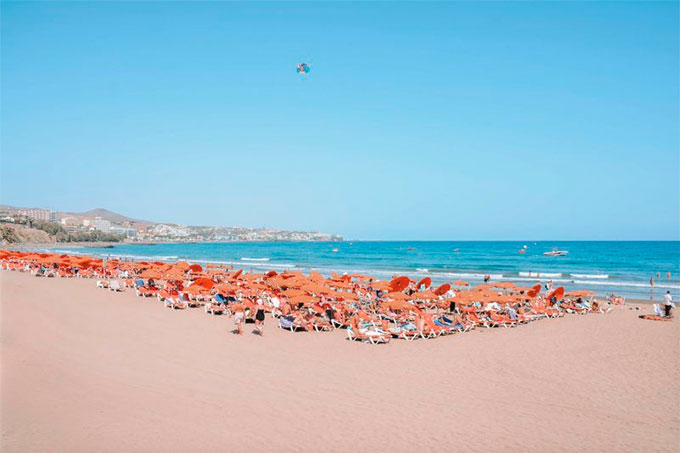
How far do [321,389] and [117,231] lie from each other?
15448 centimetres

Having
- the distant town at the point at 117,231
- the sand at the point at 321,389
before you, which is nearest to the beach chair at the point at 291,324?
the sand at the point at 321,389

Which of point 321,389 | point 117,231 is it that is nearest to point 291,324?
point 321,389

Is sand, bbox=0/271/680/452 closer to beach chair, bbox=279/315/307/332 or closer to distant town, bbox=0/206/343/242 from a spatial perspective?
beach chair, bbox=279/315/307/332

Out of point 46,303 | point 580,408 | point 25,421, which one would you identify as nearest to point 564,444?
point 580,408

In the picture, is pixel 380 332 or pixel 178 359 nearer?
pixel 178 359

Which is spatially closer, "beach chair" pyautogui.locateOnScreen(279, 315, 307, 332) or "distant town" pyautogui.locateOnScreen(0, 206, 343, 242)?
"beach chair" pyautogui.locateOnScreen(279, 315, 307, 332)

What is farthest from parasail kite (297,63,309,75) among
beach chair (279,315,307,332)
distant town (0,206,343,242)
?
distant town (0,206,343,242)

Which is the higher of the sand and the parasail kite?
the parasail kite

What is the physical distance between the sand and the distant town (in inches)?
3430

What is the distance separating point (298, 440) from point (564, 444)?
127 inches

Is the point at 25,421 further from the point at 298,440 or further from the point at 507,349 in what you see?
the point at 507,349

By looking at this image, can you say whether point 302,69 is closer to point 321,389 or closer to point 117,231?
point 321,389

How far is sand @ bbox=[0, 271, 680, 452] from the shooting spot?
5648 millimetres

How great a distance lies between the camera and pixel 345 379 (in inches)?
332
